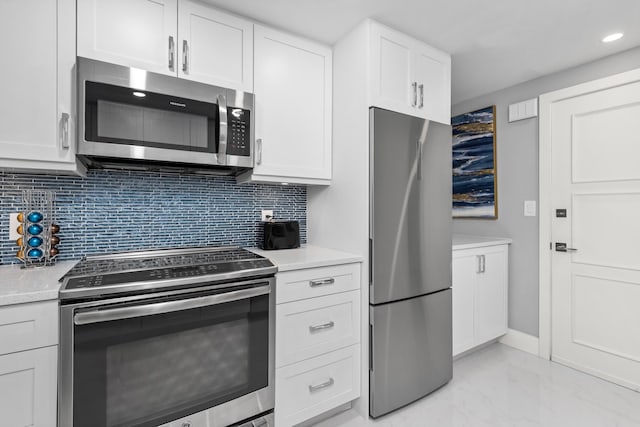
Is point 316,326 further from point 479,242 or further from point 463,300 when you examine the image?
point 479,242

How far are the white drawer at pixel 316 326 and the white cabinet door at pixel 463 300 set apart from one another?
0.95 m

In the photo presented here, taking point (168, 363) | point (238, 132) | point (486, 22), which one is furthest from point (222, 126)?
point (486, 22)

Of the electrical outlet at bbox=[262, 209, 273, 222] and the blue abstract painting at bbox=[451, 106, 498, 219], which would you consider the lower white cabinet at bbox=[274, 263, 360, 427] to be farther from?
the blue abstract painting at bbox=[451, 106, 498, 219]

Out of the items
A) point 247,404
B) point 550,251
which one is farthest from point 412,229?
point 550,251

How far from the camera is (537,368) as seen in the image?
7.94 ft

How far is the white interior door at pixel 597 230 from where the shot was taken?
217 cm

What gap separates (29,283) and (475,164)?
11.0 feet

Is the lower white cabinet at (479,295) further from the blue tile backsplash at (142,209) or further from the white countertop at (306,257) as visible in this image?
the blue tile backsplash at (142,209)

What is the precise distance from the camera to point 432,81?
2129mm

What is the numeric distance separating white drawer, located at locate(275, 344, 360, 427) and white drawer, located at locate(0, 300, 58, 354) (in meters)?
0.96

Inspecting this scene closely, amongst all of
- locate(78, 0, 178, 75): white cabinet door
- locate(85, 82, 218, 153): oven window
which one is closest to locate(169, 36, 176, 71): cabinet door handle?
locate(78, 0, 178, 75): white cabinet door

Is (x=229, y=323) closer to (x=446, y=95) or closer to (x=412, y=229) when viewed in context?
(x=412, y=229)

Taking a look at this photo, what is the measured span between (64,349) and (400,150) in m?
1.84

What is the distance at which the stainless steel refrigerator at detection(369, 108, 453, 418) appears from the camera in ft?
5.92
